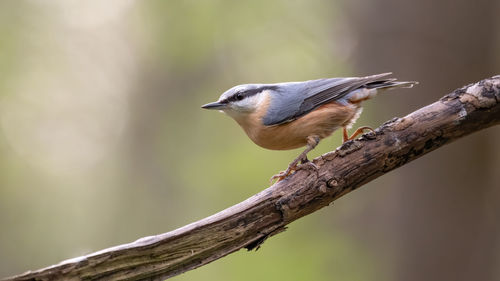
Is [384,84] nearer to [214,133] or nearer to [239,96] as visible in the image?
[239,96]

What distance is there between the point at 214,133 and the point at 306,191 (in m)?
7.99

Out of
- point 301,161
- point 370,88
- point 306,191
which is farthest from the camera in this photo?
point 370,88

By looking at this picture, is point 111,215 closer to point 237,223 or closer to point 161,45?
point 161,45

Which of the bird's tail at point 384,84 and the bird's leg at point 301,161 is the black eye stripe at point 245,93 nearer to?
the bird's leg at point 301,161

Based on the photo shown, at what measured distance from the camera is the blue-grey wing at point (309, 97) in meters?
4.04

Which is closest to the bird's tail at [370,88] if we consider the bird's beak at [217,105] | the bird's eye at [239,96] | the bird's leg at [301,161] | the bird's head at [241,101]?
the bird's leg at [301,161]

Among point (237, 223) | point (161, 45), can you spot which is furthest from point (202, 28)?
point (237, 223)

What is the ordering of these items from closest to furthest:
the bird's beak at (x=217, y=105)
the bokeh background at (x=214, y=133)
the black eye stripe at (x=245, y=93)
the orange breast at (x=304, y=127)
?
the orange breast at (x=304, y=127) < the bird's beak at (x=217, y=105) < the black eye stripe at (x=245, y=93) < the bokeh background at (x=214, y=133)

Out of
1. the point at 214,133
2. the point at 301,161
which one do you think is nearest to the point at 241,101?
the point at 301,161

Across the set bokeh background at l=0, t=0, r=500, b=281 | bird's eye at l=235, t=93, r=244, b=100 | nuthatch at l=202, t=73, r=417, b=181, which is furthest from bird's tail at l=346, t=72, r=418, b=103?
bokeh background at l=0, t=0, r=500, b=281

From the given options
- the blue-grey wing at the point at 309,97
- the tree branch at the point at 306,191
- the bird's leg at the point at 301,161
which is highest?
the blue-grey wing at the point at 309,97

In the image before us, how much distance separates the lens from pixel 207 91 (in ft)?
37.6

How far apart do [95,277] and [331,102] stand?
7.53 feet

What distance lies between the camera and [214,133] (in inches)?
435
